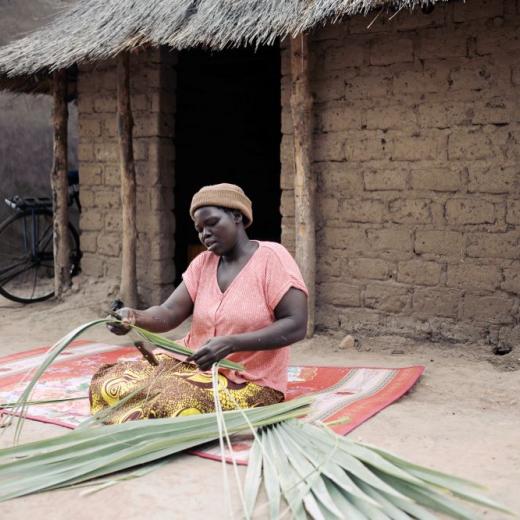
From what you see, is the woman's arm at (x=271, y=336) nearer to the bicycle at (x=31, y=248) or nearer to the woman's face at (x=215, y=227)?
the woman's face at (x=215, y=227)

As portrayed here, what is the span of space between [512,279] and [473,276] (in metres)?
0.25

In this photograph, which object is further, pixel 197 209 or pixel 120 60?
pixel 120 60

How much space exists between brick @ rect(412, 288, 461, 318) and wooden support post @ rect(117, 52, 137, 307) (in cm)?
242

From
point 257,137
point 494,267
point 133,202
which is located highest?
point 257,137

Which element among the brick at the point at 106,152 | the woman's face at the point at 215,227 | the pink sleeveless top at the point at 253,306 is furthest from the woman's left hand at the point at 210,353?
the brick at the point at 106,152

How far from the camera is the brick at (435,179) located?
4.87 metres

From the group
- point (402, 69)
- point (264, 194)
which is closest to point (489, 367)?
point (402, 69)

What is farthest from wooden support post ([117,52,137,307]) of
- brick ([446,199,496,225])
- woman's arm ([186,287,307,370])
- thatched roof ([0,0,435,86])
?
woman's arm ([186,287,307,370])

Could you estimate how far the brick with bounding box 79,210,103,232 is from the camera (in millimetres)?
6621

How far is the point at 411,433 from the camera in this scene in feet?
10.5

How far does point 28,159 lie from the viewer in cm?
973

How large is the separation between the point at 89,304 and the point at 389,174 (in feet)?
9.90

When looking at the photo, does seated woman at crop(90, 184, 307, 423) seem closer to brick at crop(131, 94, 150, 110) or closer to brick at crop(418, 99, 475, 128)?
brick at crop(418, 99, 475, 128)

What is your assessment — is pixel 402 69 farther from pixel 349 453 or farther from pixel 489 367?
A: pixel 349 453
